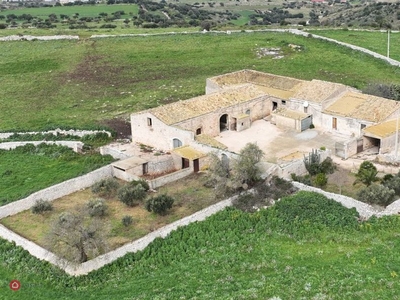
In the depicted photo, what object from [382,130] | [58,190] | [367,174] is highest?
[382,130]

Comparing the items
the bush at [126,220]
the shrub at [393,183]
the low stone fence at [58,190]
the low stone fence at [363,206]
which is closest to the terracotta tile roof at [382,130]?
the shrub at [393,183]

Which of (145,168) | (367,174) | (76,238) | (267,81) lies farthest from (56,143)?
(367,174)

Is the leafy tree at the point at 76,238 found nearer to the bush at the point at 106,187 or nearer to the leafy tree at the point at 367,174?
the bush at the point at 106,187

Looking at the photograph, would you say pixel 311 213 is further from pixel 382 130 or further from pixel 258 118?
pixel 258 118

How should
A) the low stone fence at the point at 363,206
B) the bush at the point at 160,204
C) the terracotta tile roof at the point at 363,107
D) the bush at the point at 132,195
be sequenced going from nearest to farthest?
the low stone fence at the point at 363,206 < the bush at the point at 160,204 < the bush at the point at 132,195 < the terracotta tile roof at the point at 363,107

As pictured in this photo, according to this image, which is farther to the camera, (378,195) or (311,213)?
(378,195)

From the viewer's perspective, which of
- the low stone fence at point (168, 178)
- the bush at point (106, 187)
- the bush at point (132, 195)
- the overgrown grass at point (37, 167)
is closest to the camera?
the bush at point (132, 195)
